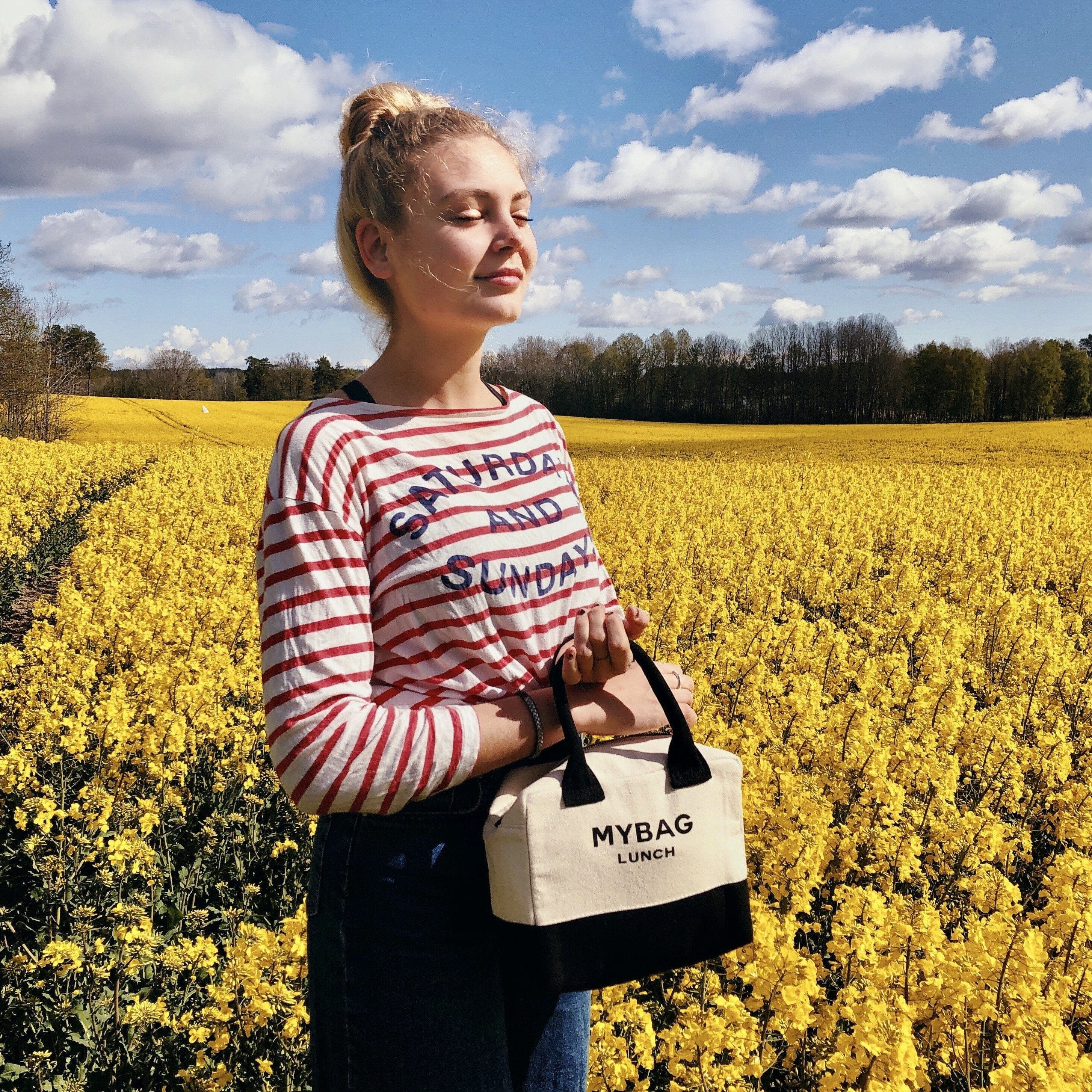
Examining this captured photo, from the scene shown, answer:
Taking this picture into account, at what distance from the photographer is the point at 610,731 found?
1482 millimetres

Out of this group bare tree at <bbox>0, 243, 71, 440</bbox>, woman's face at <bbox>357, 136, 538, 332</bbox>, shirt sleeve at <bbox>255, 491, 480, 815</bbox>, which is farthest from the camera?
bare tree at <bbox>0, 243, 71, 440</bbox>

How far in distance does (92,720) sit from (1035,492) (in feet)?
55.8

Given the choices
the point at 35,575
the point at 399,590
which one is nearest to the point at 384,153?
the point at 399,590

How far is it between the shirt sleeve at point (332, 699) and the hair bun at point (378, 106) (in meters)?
0.72

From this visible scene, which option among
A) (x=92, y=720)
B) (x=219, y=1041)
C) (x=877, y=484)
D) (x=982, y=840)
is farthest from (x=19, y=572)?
(x=877, y=484)

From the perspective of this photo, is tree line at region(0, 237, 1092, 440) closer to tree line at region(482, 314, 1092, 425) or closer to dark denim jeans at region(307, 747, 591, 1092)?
tree line at region(482, 314, 1092, 425)

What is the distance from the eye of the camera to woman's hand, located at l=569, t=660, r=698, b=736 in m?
1.44

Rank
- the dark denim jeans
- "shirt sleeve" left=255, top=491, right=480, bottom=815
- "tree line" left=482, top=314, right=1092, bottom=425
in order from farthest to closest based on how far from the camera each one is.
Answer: "tree line" left=482, top=314, right=1092, bottom=425 < the dark denim jeans < "shirt sleeve" left=255, top=491, right=480, bottom=815

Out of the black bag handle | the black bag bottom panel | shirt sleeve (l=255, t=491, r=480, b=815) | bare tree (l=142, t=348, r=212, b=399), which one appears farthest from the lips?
bare tree (l=142, t=348, r=212, b=399)

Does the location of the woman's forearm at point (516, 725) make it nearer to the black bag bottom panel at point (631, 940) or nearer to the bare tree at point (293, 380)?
the black bag bottom panel at point (631, 940)

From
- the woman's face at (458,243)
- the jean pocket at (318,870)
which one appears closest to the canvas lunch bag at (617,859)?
the jean pocket at (318,870)

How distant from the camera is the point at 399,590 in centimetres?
137

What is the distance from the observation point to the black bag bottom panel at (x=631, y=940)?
4.18ft

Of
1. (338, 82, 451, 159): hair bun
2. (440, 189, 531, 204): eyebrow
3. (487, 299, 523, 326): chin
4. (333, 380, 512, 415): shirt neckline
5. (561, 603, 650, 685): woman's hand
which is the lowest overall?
(561, 603, 650, 685): woman's hand
